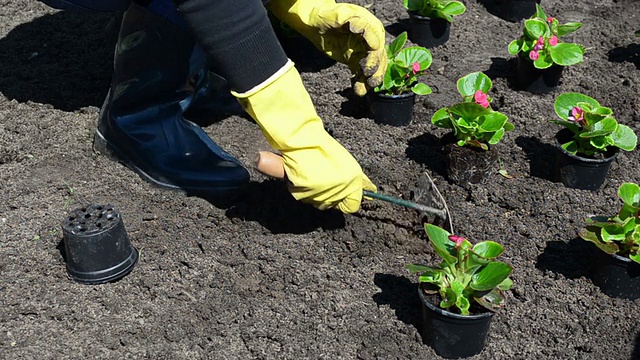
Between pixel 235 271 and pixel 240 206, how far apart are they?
0.32 m

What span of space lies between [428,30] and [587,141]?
1.22 m

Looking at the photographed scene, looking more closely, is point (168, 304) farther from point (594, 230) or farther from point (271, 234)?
point (594, 230)

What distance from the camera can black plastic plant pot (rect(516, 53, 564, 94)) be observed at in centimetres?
350

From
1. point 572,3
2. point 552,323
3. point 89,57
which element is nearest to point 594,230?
point 552,323

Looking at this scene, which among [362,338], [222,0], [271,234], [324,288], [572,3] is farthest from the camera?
[572,3]

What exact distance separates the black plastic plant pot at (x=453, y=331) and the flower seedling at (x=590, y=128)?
3.12 ft

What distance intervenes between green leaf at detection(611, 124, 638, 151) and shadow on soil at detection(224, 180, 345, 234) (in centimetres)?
106

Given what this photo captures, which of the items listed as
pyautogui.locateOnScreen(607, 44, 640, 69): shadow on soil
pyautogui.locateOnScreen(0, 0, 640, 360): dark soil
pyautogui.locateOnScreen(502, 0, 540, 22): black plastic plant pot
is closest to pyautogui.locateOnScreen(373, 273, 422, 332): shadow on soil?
pyautogui.locateOnScreen(0, 0, 640, 360): dark soil

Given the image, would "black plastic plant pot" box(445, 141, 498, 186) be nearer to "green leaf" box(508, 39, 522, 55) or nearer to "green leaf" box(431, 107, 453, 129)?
"green leaf" box(431, 107, 453, 129)

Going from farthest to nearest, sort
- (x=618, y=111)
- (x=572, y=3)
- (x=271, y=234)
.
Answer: (x=572, y=3)
(x=618, y=111)
(x=271, y=234)

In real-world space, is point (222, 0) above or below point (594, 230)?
above

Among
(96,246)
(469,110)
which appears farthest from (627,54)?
(96,246)

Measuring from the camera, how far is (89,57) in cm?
385

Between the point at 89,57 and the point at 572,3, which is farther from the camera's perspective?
the point at 572,3
